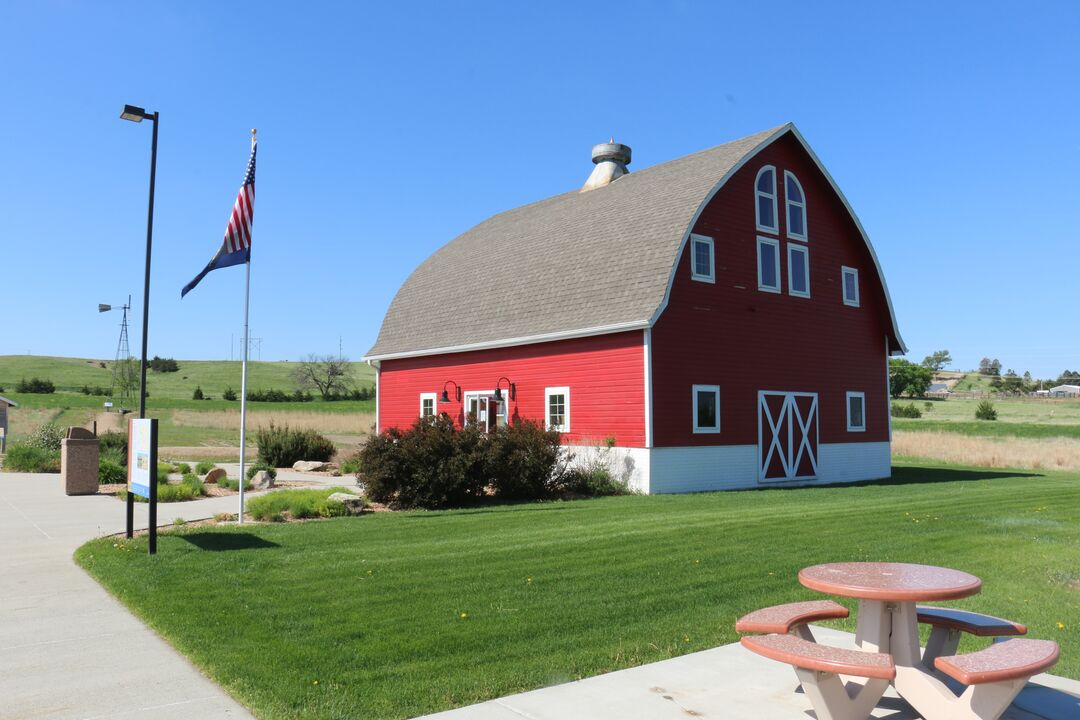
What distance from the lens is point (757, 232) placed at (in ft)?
74.3

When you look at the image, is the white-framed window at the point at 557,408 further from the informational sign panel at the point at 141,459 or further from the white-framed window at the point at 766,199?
the informational sign panel at the point at 141,459

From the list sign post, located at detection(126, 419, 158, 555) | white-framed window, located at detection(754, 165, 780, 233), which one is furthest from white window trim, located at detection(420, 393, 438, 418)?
sign post, located at detection(126, 419, 158, 555)

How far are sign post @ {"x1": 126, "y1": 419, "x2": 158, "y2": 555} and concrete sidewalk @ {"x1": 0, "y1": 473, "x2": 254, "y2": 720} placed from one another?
0.87 metres

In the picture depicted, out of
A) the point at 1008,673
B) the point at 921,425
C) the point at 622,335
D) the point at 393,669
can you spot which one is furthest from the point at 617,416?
the point at 921,425

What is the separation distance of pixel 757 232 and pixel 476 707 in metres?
19.5

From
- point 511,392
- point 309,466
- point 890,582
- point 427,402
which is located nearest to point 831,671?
point 890,582

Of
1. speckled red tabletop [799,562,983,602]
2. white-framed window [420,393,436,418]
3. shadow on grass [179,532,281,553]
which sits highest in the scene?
white-framed window [420,393,436,418]

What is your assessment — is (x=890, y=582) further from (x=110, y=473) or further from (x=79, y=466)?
(x=110, y=473)

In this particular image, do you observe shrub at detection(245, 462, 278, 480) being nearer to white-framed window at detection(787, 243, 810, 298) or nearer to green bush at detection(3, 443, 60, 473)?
green bush at detection(3, 443, 60, 473)

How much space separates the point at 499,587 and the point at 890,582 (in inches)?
161

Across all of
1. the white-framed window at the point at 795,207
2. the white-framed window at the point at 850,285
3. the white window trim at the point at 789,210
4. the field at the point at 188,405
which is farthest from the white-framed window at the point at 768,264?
the field at the point at 188,405

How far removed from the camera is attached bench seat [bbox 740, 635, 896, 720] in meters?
4.25

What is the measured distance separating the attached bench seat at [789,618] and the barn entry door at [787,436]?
17.1 m

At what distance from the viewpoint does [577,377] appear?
70.6 ft
